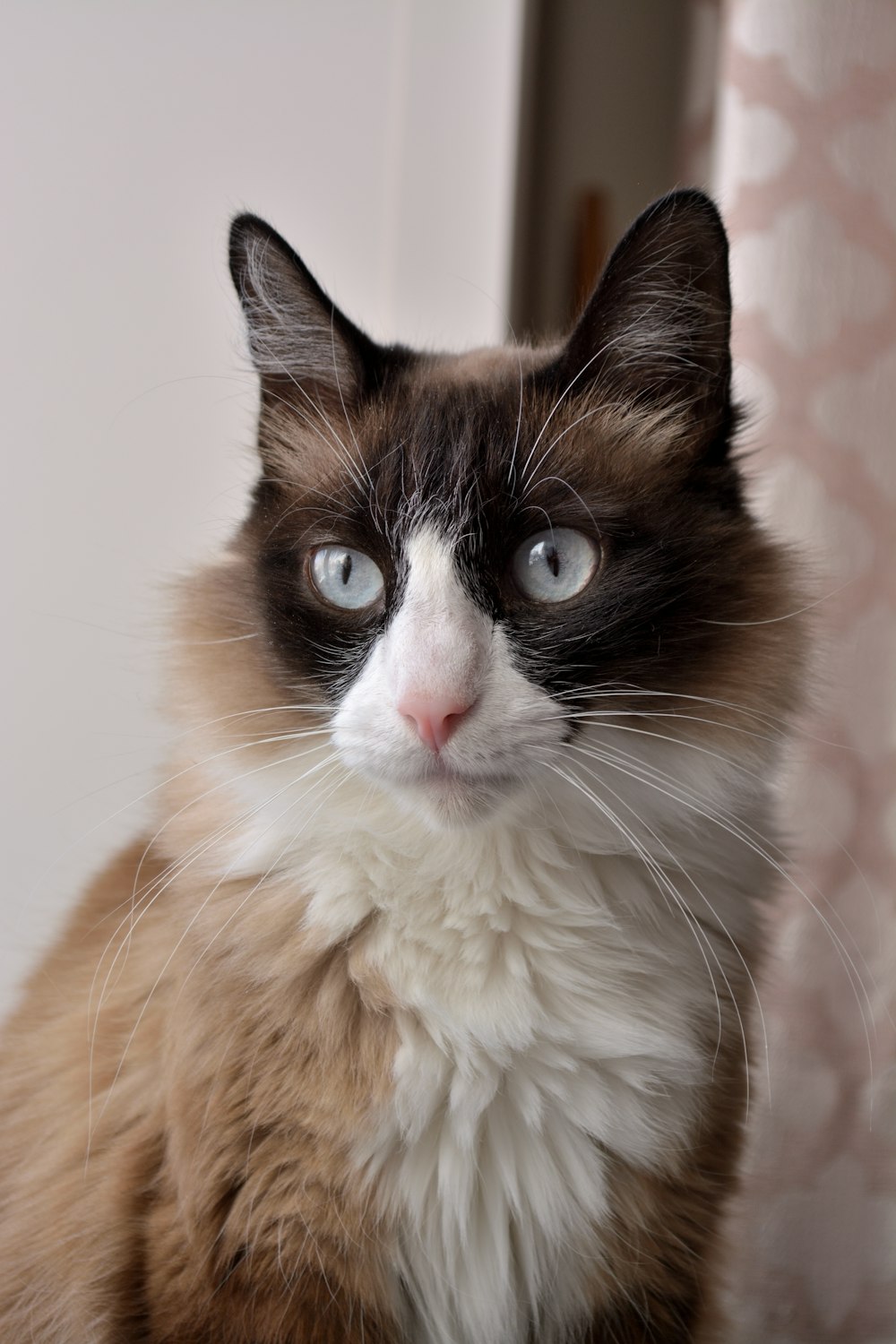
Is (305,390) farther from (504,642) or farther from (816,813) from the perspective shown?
(816,813)

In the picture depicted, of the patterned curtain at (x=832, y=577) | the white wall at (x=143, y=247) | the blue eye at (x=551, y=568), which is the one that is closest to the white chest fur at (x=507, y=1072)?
the blue eye at (x=551, y=568)

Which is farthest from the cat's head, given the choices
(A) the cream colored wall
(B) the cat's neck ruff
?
(A) the cream colored wall

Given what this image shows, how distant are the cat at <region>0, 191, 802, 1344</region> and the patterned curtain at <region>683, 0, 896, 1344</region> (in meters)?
0.60

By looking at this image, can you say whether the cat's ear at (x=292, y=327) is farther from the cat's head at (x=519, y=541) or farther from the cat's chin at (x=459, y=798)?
the cat's chin at (x=459, y=798)

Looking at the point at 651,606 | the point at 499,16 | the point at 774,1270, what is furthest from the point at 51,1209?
the point at 499,16

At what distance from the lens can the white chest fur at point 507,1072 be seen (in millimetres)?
1027

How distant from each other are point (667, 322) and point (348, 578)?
0.41m

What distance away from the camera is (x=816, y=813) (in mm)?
1764

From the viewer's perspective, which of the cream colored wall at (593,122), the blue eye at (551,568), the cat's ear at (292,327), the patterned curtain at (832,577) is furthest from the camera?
the cream colored wall at (593,122)

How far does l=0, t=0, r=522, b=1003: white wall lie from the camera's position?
5.68 ft

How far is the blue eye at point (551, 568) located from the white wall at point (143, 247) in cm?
81

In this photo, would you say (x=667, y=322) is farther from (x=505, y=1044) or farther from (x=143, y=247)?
(x=143, y=247)

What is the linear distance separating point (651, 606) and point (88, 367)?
1.14 m

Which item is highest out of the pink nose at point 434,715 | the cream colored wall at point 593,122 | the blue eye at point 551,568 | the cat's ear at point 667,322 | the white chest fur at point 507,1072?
the cream colored wall at point 593,122
